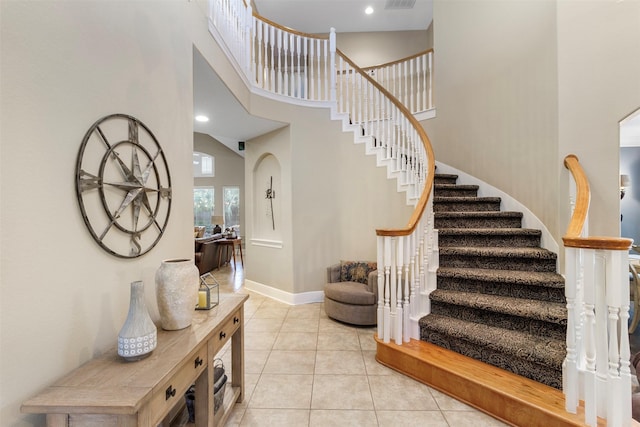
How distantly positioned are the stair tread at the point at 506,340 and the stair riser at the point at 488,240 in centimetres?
96

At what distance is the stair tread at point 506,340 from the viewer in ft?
6.13

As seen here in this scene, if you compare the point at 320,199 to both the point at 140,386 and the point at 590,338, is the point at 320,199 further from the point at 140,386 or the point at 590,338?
the point at 140,386

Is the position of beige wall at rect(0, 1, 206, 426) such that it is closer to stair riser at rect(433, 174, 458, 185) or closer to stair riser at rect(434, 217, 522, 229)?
stair riser at rect(434, 217, 522, 229)

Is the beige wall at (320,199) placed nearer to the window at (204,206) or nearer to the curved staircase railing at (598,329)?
the curved staircase railing at (598,329)

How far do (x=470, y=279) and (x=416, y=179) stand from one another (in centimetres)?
149

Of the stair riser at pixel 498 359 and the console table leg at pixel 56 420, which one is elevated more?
the console table leg at pixel 56 420

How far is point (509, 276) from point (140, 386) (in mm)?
2745

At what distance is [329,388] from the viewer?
84.9 inches

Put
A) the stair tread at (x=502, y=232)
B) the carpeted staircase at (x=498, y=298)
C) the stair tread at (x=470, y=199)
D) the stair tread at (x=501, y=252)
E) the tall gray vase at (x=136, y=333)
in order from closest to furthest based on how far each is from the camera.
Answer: the tall gray vase at (x=136, y=333) → the carpeted staircase at (x=498, y=298) → the stair tread at (x=501, y=252) → the stair tread at (x=502, y=232) → the stair tread at (x=470, y=199)

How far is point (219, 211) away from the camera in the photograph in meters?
9.67

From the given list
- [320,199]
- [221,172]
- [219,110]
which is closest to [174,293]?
[219,110]

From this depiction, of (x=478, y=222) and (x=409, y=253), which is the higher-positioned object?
(x=478, y=222)

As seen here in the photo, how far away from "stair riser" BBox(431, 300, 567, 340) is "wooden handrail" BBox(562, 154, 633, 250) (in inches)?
28.4

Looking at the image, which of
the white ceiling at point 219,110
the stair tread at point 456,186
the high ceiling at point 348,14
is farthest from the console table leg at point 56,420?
the high ceiling at point 348,14
